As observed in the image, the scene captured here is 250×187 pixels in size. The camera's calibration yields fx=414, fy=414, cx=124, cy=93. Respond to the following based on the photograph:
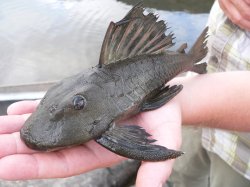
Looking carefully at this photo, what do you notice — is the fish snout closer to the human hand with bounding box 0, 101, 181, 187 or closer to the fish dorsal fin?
the human hand with bounding box 0, 101, 181, 187

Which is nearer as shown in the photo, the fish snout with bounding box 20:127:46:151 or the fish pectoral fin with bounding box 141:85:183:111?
the fish snout with bounding box 20:127:46:151

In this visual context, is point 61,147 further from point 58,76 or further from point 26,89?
point 58,76

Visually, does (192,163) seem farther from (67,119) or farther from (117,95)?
(67,119)

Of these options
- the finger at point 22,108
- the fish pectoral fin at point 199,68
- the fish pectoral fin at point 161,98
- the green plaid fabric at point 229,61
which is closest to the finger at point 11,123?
the finger at point 22,108

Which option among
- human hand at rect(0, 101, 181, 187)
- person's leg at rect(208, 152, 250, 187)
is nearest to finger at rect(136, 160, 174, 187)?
human hand at rect(0, 101, 181, 187)

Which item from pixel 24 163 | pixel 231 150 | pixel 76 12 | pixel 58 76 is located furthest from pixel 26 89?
pixel 76 12

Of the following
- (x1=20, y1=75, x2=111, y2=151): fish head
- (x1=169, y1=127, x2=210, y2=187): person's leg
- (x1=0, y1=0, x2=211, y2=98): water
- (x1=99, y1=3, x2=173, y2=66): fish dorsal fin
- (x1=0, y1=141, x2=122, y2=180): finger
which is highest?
(x1=99, y1=3, x2=173, y2=66): fish dorsal fin

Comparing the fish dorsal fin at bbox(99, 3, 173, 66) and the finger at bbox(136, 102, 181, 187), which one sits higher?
the fish dorsal fin at bbox(99, 3, 173, 66)
